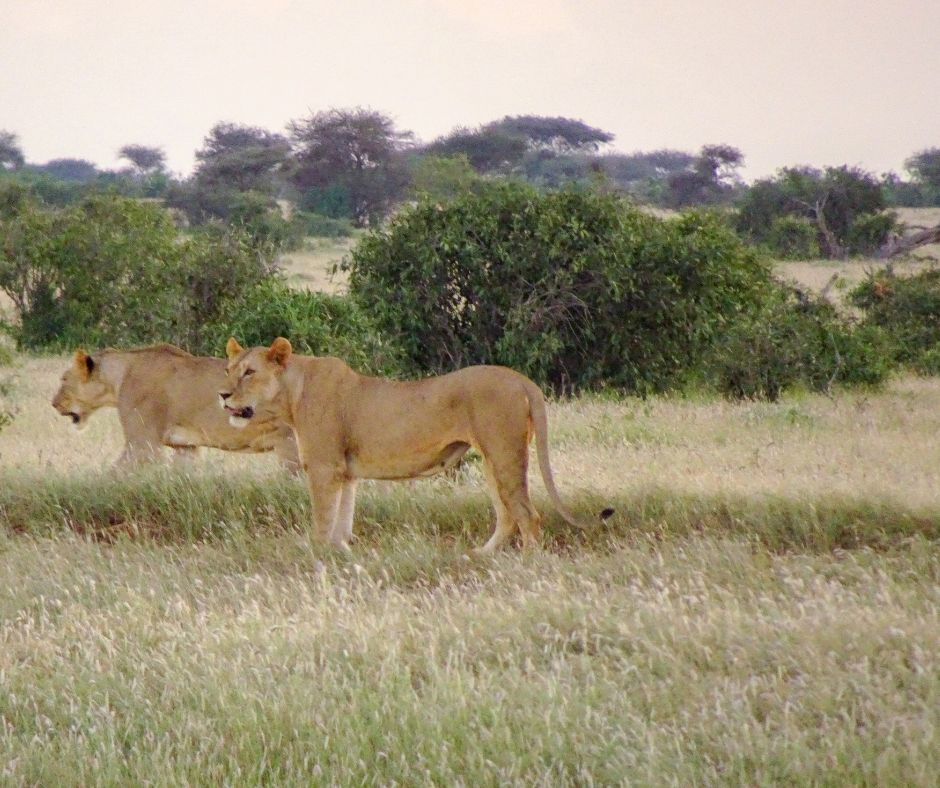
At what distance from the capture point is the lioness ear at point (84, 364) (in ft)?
27.8

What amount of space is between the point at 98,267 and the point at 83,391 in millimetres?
11054

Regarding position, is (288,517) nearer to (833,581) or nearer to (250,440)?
(250,440)

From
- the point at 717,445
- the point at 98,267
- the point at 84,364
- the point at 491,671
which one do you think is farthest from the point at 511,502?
the point at 98,267

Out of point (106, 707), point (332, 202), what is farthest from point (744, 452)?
point (332, 202)

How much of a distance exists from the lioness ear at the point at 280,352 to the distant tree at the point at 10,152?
201 ft

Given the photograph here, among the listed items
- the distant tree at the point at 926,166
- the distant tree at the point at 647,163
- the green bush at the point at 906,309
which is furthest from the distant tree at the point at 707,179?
the green bush at the point at 906,309

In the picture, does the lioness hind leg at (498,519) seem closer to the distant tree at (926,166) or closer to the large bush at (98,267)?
the large bush at (98,267)

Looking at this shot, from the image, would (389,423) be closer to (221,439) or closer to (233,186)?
(221,439)

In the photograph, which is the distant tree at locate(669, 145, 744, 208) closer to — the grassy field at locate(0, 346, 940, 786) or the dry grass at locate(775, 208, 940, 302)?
the dry grass at locate(775, 208, 940, 302)

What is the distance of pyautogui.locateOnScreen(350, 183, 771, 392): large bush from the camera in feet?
45.8

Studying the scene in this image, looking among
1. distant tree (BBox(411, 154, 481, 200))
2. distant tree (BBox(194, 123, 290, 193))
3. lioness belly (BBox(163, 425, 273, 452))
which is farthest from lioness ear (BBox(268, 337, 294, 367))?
distant tree (BBox(194, 123, 290, 193))

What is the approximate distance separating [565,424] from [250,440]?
3189 mm

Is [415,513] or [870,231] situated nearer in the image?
[415,513]

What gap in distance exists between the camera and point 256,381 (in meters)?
7.00
